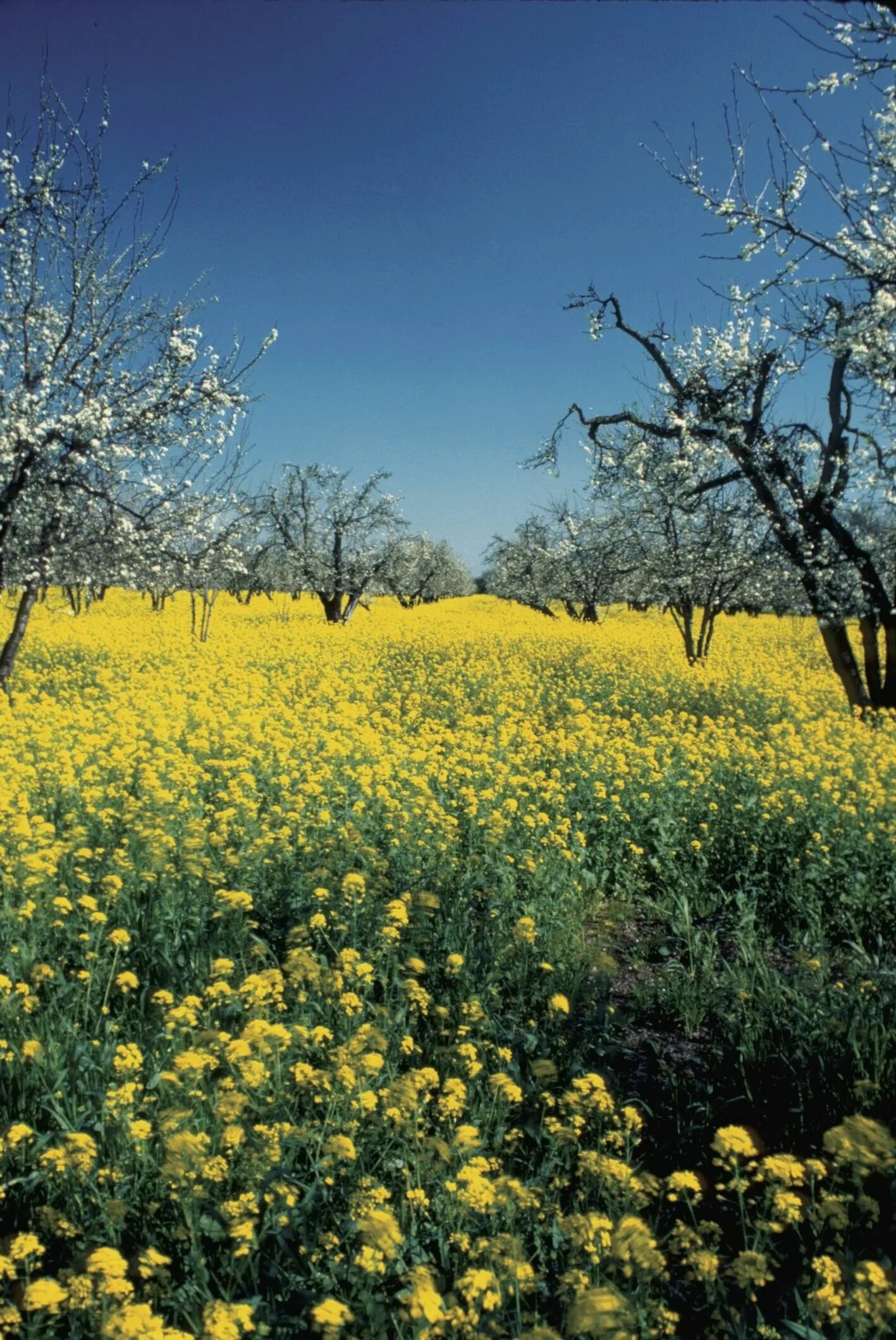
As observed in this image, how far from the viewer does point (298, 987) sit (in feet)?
14.4

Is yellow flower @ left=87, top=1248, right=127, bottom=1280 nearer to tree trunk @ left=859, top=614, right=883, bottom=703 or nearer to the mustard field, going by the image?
the mustard field

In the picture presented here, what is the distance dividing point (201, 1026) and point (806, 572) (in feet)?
27.7

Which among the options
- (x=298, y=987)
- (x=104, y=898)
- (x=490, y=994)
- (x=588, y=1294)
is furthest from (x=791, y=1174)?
(x=104, y=898)

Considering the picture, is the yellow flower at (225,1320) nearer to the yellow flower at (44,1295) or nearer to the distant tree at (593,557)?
the yellow flower at (44,1295)

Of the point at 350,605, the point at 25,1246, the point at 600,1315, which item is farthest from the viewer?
the point at 350,605

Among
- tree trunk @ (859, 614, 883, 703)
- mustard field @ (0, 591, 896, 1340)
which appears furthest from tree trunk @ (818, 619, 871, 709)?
mustard field @ (0, 591, 896, 1340)

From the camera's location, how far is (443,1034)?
423 cm

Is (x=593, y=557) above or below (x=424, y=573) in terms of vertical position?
below

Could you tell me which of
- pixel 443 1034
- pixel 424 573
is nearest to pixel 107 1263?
pixel 443 1034

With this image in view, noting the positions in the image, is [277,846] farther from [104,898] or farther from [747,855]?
[747,855]

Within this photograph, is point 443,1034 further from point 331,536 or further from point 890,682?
point 331,536

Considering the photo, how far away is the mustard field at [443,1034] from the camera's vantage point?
254cm

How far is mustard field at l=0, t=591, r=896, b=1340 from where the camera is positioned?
254 cm

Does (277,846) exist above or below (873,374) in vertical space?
below
